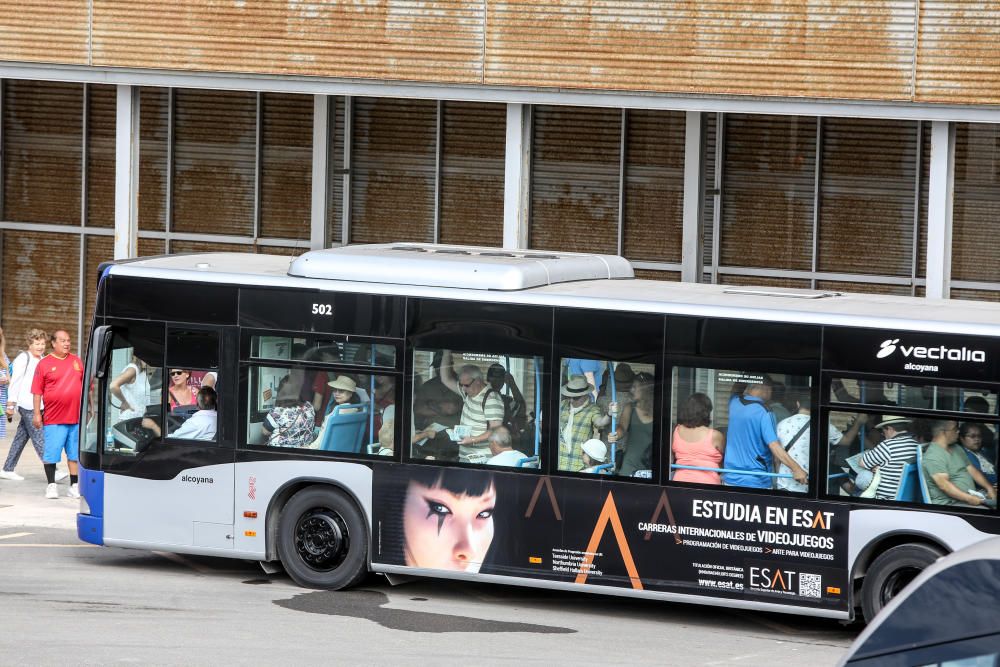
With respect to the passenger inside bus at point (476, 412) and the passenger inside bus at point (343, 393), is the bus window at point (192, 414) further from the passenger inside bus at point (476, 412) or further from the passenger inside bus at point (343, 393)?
the passenger inside bus at point (476, 412)

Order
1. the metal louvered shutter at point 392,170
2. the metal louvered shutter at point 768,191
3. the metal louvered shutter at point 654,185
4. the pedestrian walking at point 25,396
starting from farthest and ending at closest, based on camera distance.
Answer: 1. the metal louvered shutter at point 392,170
2. the metal louvered shutter at point 654,185
3. the metal louvered shutter at point 768,191
4. the pedestrian walking at point 25,396

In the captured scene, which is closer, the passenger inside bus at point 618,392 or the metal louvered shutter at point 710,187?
the passenger inside bus at point 618,392

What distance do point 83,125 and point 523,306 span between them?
572 inches

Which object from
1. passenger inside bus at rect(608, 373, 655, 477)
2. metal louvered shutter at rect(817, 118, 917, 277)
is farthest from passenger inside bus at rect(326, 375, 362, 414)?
metal louvered shutter at rect(817, 118, 917, 277)

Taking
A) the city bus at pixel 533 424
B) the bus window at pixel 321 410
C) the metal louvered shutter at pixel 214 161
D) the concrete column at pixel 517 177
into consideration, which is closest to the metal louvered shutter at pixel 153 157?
the metal louvered shutter at pixel 214 161

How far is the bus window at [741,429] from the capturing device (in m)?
11.3

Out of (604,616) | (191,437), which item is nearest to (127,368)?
(191,437)

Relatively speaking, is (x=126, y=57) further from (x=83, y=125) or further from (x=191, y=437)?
(x=191, y=437)

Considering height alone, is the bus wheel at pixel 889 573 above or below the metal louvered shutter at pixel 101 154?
below

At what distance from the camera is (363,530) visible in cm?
1259

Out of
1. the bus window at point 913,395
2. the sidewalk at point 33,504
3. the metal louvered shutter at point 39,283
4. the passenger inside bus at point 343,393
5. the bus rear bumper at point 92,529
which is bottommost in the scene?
the sidewalk at point 33,504

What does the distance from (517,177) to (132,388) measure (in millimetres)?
6416

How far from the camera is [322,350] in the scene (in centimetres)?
1259

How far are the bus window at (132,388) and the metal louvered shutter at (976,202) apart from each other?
11.6 m
